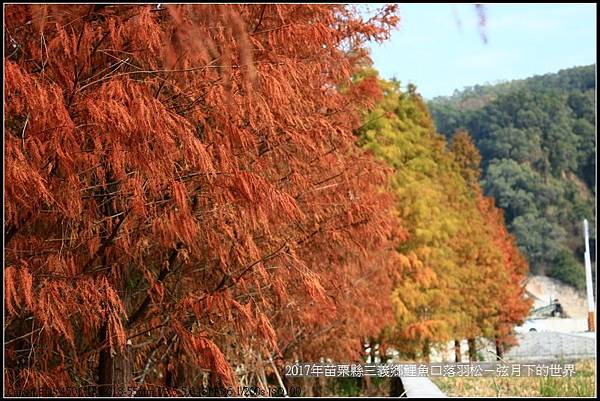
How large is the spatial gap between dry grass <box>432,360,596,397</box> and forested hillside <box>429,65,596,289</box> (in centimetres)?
4072

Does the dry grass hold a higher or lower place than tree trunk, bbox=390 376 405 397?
higher

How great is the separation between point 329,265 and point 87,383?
2.24m

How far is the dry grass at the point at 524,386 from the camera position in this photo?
6863mm

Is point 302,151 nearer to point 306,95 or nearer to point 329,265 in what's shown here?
point 306,95

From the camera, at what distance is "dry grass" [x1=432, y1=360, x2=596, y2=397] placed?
6.86m

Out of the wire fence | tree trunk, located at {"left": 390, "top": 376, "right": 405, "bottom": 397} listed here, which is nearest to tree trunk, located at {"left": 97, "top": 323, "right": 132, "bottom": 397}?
tree trunk, located at {"left": 390, "top": 376, "right": 405, "bottom": 397}

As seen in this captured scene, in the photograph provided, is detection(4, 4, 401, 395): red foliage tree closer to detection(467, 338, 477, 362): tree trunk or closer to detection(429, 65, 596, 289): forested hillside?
detection(467, 338, 477, 362): tree trunk

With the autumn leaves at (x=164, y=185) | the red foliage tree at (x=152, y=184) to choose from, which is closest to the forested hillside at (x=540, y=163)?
the autumn leaves at (x=164, y=185)

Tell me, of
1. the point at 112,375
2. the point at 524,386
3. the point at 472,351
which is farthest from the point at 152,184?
the point at 472,351

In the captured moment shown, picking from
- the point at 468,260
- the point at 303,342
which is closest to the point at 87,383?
the point at 303,342

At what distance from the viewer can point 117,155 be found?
12.0 feet

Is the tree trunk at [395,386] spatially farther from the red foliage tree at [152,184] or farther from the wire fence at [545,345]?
the wire fence at [545,345]

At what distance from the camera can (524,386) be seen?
28.6ft

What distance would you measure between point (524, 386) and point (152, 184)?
6150 mm
